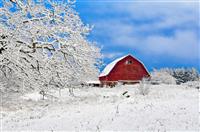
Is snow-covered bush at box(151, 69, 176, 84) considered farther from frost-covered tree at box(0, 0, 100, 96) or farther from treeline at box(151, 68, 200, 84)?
frost-covered tree at box(0, 0, 100, 96)

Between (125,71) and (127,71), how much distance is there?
416 millimetres

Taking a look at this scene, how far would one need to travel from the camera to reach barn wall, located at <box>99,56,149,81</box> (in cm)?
6084

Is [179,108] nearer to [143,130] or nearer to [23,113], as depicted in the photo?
[143,130]

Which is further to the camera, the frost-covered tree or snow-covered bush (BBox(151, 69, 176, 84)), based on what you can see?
snow-covered bush (BBox(151, 69, 176, 84))

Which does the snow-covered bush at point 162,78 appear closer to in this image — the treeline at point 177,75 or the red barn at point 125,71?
the treeline at point 177,75

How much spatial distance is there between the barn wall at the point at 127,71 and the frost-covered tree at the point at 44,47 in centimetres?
4957

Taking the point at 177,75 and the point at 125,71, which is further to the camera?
the point at 177,75

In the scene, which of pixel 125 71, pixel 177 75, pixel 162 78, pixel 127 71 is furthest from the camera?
pixel 177 75

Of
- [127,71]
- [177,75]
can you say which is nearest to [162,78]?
[127,71]

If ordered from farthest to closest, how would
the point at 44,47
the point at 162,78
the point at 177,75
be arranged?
the point at 177,75
the point at 162,78
the point at 44,47

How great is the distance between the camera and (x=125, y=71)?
202 feet

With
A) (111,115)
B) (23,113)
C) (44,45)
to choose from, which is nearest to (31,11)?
(44,45)

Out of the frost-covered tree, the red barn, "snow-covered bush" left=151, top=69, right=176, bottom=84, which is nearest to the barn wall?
the red barn

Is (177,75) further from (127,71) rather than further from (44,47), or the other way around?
(44,47)
